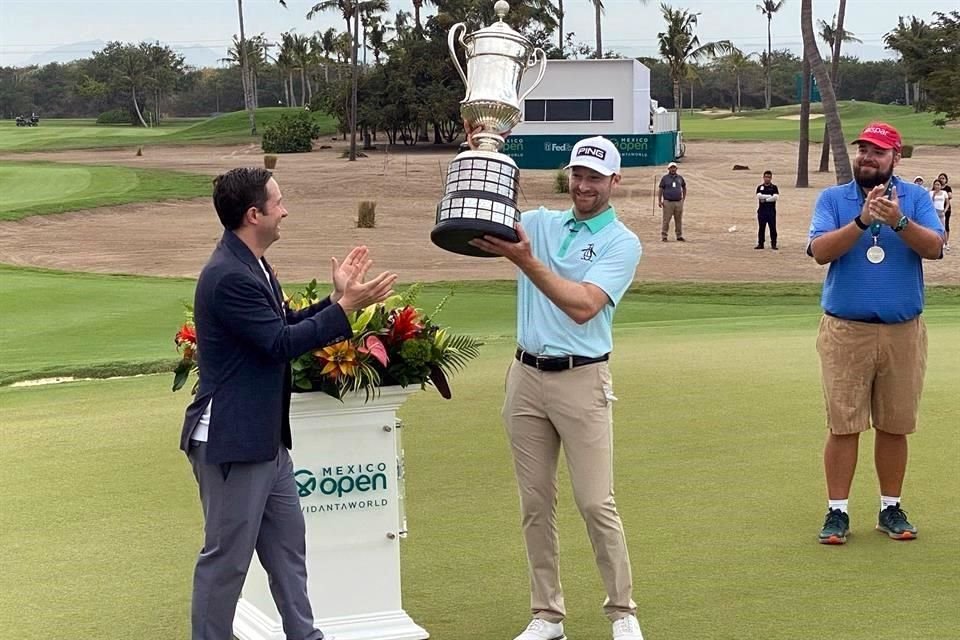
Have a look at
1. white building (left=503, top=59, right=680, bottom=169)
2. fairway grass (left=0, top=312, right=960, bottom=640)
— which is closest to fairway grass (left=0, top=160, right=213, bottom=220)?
white building (left=503, top=59, right=680, bottom=169)

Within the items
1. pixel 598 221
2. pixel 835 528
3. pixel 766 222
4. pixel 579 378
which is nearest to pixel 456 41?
pixel 598 221

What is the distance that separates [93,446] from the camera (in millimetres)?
8398

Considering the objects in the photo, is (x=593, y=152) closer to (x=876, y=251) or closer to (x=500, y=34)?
(x=500, y=34)

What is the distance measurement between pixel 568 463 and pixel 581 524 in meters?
1.60

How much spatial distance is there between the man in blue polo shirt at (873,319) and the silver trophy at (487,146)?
1.61 m

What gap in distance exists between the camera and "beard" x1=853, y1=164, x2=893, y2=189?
606 cm

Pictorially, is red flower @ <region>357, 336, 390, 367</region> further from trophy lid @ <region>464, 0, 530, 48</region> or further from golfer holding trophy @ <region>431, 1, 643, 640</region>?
trophy lid @ <region>464, 0, 530, 48</region>

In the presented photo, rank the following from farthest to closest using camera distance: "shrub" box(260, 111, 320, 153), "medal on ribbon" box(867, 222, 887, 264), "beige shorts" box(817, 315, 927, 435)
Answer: "shrub" box(260, 111, 320, 153), "beige shorts" box(817, 315, 927, 435), "medal on ribbon" box(867, 222, 887, 264)

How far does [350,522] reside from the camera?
16.7 ft

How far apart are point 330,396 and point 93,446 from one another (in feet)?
13.0

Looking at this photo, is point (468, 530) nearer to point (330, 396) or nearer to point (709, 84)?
point (330, 396)

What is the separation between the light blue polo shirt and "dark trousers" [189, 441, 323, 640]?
1.07 m

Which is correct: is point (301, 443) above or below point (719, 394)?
above

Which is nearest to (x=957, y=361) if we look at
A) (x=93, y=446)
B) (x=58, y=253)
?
(x=93, y=446)
